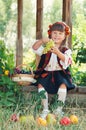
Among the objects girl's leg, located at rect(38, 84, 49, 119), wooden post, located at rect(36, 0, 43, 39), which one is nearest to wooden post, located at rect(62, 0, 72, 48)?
wooden post, located at rect(36, 0, 43, 39)

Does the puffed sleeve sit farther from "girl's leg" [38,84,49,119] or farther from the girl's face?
"girl's leg" [38,84,49,119]

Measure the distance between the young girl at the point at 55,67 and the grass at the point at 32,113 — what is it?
157 mm

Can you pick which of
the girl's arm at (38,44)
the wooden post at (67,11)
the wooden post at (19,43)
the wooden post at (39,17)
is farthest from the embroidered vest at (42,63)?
the wooden post at (19,43)

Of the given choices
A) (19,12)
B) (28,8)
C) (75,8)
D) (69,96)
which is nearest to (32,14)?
(28,8)

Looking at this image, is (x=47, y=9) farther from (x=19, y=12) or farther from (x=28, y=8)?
(x=19, y=12)

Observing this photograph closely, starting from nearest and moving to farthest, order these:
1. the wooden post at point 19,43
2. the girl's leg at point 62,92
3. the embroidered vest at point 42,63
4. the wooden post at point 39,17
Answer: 1. the girl's leg at point 62,92
2. the embroidered vest at point 42,63
3. the wooden post at point 39,17
4. the wooden post at point 19,43

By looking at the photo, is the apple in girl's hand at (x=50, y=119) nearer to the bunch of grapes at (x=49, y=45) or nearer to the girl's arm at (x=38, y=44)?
the bunch of grapes at (x=49, y=45)

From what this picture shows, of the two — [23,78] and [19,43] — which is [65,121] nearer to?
[23,78]

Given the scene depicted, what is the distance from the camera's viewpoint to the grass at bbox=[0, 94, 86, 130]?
16.2 feet

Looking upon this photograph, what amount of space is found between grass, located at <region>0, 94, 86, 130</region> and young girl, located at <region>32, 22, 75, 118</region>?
157 millimetres

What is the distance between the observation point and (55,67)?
580 cm

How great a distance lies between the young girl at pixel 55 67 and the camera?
18.6ft

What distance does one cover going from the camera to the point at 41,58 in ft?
19.5

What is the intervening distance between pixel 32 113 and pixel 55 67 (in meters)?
0.73
